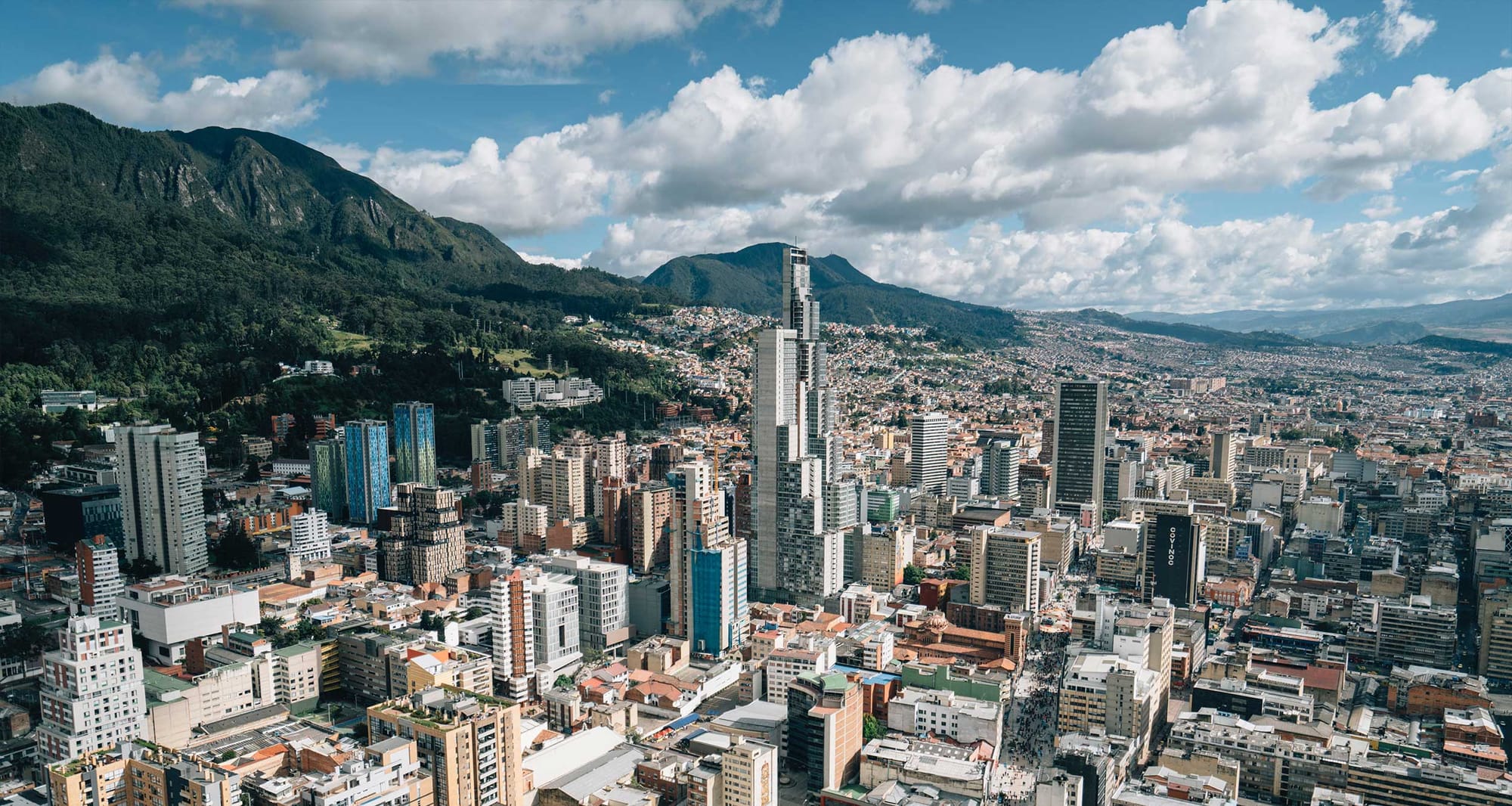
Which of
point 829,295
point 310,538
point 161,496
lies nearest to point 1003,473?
point 310,538

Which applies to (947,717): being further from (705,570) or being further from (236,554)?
(236,554)

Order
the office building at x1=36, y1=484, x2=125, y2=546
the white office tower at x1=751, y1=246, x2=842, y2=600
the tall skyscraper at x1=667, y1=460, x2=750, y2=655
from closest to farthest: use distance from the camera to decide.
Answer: the tall skyscraper at x1=667, y1=460, x2=750, y2=655, the white office tower at x1=751, y1=246, x2=842, y2=600, the office building at x1=36, y1=484, x2=125, y2=546

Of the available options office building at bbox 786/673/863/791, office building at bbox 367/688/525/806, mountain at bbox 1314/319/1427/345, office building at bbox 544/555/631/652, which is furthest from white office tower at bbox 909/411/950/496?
mountain at bbox 1314/319/1427/345

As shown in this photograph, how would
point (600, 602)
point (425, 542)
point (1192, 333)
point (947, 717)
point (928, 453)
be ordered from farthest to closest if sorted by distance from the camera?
point (1192, 333) < point (928, 453) < point (425, 542) < point (600, 602) < point (947, 717)

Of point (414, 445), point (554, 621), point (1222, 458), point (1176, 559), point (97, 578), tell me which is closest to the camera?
point (554, 621)

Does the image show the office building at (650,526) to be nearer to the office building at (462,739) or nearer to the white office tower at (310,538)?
the white office tower at (310,538)

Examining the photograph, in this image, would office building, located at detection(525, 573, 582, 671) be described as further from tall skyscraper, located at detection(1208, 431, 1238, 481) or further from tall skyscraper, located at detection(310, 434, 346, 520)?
tall skyscraper, located at detection(1208, 431, 1238, 481)

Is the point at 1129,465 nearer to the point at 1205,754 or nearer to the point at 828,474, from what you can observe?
the point at 828,474

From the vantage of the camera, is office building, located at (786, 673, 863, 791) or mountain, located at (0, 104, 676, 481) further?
mountain, located at (0, 104, 676, 481)
